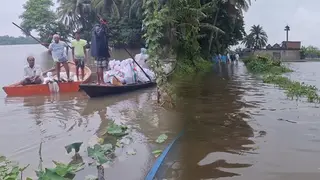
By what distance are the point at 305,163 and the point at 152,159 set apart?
6.55ft

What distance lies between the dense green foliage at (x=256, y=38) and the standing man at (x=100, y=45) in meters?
51.2

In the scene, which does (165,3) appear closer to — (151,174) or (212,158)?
(212,158)

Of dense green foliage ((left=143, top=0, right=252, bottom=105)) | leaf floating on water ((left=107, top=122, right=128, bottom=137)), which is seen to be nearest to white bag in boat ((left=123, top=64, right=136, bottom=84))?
dense green foliage ((left=143, top=0, right=252, bottom=105))

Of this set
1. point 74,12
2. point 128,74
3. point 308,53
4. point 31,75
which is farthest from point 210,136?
point 308,53

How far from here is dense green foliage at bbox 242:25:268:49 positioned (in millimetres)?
59250

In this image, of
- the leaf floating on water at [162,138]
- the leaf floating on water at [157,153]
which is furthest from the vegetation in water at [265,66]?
the leaf floating on water at [157,153]

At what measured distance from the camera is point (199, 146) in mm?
5605

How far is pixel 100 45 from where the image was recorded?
33.3 feet

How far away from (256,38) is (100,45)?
176 ft

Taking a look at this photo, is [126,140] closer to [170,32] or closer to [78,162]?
[78,162]

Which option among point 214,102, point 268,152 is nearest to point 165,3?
point 214,102

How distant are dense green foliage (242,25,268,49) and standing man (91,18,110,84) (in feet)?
168

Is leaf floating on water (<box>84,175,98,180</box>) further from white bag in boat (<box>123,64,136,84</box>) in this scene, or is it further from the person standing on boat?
the person standing on boat

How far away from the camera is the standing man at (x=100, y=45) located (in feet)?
32.7
